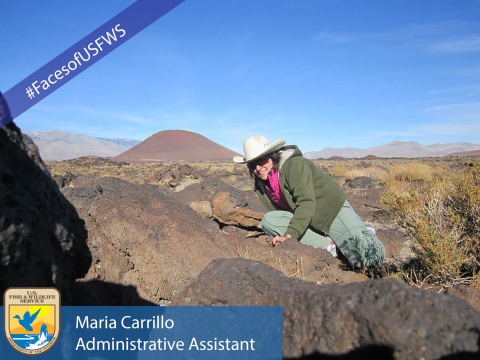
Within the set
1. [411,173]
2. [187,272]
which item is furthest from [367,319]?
[411,173]

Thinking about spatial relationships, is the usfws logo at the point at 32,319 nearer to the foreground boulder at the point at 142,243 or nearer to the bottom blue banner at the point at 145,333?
the bottom blue banner at the point at 145,333

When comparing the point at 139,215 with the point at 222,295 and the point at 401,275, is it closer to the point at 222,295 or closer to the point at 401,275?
the point at 222,295

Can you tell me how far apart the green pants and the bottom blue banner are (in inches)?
93.5

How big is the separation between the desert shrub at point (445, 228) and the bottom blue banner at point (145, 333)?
2.52 m

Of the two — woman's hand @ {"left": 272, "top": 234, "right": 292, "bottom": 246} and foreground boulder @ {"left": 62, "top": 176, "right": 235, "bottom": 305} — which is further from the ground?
foreground boulder @ {"left": 62, "top": 176, "right": 235, "bottom": 305}

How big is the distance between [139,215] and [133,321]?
1.45 m

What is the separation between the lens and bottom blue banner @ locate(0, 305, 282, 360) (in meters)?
1.79

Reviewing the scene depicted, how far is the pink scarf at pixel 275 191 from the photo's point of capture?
175 inches

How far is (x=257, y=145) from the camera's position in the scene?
4156mm

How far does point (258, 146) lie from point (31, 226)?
8.88ft

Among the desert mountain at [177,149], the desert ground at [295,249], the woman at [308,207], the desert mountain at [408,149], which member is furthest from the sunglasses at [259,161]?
the desert mountain at [408,149]

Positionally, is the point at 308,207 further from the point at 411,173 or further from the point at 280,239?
the point at 411,173

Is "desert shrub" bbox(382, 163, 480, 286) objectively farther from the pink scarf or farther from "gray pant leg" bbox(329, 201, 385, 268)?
the pink scarf

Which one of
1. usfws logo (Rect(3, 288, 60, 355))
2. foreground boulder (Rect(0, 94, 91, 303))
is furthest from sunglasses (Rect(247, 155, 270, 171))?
usfws logo (Rect(3, 288, 60, 355))
